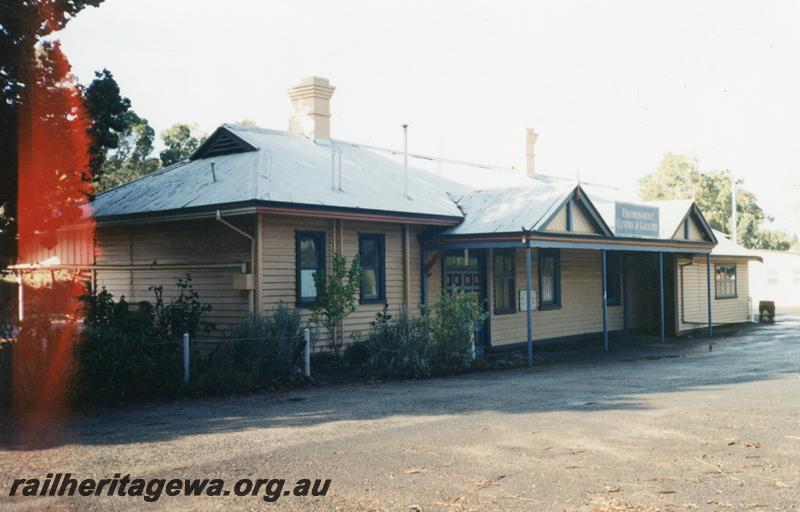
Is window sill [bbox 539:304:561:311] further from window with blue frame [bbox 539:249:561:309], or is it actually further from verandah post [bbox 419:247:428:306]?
verandah post [bbox 419:247:428:306]

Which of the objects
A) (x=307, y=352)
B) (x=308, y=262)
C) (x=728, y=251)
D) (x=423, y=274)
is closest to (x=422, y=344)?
(x=307, y=352)

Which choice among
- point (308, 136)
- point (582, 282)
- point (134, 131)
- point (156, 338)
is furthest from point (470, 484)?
point (134, 131)

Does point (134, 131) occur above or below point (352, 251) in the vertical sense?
above

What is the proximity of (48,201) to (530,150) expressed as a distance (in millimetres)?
18549

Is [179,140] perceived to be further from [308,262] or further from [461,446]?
[461,446]

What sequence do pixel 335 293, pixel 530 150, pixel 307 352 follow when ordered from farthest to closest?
pixel 530 150, pixel 335 293, pixel 307 352

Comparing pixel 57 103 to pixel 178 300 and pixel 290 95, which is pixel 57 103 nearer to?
pixel 178 300

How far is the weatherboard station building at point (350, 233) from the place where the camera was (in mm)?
15977

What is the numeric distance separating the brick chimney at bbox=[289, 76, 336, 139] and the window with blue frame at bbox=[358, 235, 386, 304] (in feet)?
16.0

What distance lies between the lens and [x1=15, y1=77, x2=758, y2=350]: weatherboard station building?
15977 mm

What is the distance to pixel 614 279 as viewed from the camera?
84.5 ft

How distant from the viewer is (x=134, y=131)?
132 feet

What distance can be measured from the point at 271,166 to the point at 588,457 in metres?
11.2

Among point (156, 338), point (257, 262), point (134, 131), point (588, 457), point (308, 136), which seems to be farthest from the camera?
point (134, 131)
